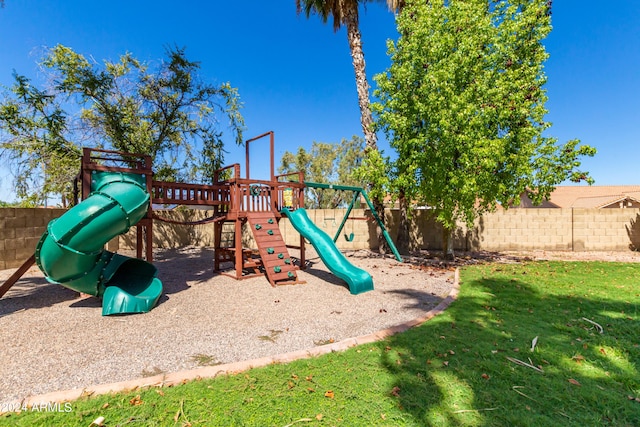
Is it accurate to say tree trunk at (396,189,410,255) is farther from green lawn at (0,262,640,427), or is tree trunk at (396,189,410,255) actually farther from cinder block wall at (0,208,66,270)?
cinder block wall at (0,208,66,270)

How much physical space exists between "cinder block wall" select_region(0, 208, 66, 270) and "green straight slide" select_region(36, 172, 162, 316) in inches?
238

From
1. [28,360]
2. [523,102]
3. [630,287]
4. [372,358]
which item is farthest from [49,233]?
[523,102]

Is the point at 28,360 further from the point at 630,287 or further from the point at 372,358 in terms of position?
the point at 630,287

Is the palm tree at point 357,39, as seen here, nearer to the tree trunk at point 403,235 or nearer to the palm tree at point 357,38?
the palm tree at point 357,38

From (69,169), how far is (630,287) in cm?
1554

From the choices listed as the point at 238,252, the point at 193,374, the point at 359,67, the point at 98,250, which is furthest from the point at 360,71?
the point at 193,374

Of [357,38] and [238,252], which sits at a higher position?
[357,38]

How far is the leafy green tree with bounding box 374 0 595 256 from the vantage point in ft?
30.2

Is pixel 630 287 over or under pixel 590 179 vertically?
under

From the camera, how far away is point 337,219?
15219mm

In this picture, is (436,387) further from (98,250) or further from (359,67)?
(359,67)

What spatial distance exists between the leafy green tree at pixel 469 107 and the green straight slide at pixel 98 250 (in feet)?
25.6

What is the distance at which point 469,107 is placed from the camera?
8.90 meters

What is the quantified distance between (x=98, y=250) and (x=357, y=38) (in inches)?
474
